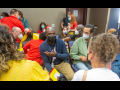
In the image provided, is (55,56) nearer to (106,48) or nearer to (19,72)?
(19,72)

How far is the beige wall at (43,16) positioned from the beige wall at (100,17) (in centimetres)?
212

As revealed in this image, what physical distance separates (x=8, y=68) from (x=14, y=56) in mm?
126

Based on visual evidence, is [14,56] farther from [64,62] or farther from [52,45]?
[64,62]

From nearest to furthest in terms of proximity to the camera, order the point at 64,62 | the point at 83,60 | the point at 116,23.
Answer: the point at 83,60, the point at 64,62, the point at 116,23

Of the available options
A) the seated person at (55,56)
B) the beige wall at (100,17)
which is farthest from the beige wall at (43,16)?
the seated person at (55,56)

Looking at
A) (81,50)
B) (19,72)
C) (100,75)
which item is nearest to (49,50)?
(81,50)

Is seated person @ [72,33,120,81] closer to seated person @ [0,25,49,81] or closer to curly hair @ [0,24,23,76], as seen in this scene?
seated person @ [0,25,49,81]

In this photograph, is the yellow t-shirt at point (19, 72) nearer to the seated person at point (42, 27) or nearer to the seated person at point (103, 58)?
the seated person at point (103, 58)

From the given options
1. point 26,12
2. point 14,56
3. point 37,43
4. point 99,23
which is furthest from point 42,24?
point 14,56

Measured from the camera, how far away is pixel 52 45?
1.88 m

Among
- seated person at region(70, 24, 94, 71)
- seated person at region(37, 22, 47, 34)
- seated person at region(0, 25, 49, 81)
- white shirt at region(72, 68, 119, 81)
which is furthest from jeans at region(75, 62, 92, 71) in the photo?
seated person at region(37, 22, 47, 34)

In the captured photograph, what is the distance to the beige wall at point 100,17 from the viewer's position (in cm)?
463

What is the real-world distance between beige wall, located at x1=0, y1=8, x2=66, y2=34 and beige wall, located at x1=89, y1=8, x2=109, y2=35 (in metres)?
2.12

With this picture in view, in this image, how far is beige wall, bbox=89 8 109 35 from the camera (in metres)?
4.63
